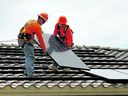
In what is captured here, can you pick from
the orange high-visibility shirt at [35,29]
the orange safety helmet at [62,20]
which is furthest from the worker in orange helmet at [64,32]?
the orange high-visibility shirt at [35,29]

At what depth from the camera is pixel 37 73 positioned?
1038 cm

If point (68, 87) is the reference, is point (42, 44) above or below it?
above

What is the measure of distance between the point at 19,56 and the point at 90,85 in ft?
14.3

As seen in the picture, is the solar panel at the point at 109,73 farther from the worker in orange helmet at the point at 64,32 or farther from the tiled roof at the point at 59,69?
the worker in orange helmet at the point at 64,32

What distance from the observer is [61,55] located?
11086mm

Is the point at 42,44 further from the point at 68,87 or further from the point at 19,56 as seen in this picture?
the point at 19,56

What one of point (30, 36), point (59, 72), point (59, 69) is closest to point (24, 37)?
point (30, 36)

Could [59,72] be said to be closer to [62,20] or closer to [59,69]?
[59,69]

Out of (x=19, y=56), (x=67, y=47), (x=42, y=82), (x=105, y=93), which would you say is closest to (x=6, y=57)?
(x=19, y=56)

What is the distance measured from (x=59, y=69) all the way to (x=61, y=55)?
0.37m

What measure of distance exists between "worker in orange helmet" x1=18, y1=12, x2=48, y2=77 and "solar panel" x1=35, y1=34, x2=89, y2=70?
0.82 metres

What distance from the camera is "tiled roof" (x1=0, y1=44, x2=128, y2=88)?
9.16 m

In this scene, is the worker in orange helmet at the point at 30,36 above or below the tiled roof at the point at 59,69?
above

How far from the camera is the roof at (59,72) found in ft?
29.5
